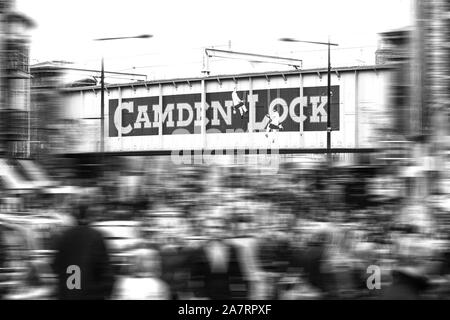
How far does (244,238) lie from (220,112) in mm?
9100

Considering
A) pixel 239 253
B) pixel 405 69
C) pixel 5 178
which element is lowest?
pixel 239 253

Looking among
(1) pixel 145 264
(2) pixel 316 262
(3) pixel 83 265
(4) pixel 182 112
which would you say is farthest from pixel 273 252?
(4) pixel 182 112

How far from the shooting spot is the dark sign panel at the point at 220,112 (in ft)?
23.8

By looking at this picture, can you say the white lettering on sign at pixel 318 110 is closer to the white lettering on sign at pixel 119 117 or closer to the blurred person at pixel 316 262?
the white lettering on sign at pixel 119 117

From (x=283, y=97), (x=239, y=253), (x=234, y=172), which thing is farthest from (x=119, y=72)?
(x=283, y=97)

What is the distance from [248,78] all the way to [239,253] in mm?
12469

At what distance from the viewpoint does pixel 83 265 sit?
4.17 meters

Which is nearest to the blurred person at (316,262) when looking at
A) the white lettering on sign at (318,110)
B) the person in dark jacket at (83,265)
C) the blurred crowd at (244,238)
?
the blurred crowd at (244,238)

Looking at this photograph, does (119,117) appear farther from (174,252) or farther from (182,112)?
(182,112)

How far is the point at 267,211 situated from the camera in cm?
441

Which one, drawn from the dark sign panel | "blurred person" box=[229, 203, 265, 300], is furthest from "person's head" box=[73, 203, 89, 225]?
the dark sign panel

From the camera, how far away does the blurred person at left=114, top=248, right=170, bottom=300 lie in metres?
4.24
